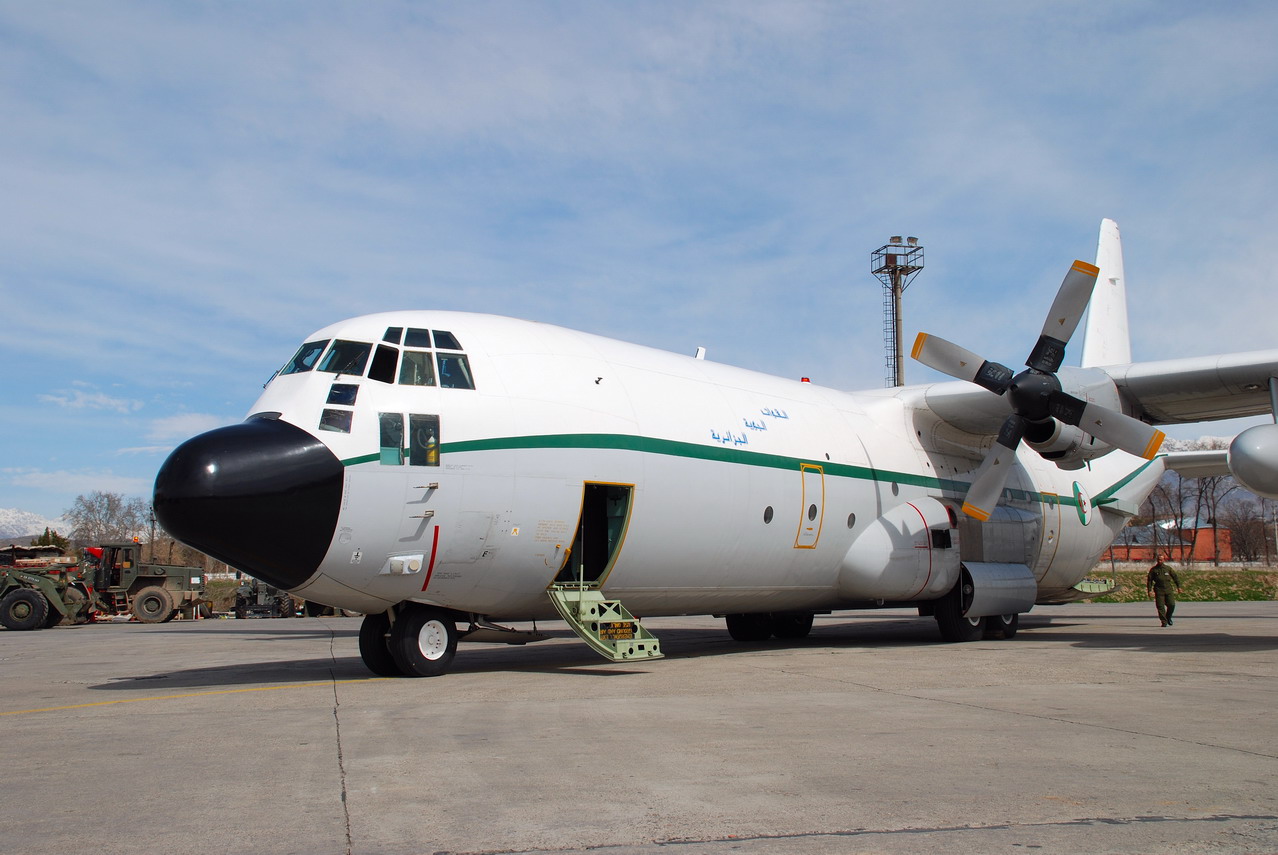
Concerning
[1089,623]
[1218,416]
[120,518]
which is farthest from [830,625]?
[120,518]

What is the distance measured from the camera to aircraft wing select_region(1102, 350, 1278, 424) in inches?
586

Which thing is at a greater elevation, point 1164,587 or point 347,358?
point 347,358

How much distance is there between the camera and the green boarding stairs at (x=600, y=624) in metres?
11.7

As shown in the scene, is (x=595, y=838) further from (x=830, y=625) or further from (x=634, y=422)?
(x=830, y=625)

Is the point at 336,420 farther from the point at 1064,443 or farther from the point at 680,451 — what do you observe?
the point at 1064,443

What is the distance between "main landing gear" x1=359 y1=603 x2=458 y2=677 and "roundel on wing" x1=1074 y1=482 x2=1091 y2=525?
47.4 feet

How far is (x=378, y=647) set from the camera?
456 inches

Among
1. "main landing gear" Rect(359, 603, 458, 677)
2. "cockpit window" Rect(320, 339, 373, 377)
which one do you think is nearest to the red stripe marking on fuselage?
"main landing gear" Rect(359, 603, 458, 677)

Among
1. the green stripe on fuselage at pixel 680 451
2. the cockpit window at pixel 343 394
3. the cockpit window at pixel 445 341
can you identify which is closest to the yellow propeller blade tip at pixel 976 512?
the green stripe on fuselage at pixel 680 451

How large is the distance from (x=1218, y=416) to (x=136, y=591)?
31.0 meters

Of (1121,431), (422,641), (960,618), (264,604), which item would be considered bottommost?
(264,604)

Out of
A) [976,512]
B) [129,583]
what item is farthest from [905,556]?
[129,583]

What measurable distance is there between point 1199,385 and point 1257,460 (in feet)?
9.02

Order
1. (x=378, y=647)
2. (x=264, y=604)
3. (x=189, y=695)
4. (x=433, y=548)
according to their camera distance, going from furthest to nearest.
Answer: (x=264, y=604), (x=378, y=647), (x=433, y=548), (x=189, y=695)
